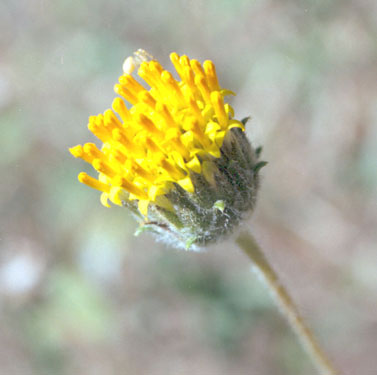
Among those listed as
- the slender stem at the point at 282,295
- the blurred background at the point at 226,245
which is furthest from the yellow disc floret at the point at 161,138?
the blurred background at the point at 226,245

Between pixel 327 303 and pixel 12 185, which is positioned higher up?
pixel 12 185

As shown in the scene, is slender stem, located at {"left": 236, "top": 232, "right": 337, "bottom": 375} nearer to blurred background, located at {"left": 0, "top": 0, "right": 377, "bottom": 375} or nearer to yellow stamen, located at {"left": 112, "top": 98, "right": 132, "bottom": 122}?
yellow stamen, located at {"left": 112, "top": 98, "right": 132, "bottom": 122}

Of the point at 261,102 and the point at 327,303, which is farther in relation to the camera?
the point at 261,102

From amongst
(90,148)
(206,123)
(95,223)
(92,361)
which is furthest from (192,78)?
(92,361)

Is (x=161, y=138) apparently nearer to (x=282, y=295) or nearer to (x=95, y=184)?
(x=95, y=184)

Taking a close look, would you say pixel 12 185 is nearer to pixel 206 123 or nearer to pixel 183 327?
pixel 183 327

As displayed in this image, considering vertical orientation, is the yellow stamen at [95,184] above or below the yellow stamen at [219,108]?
above

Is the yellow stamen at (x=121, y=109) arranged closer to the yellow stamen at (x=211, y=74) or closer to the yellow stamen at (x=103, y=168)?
the yellow stamen at (x=103, y=168)
